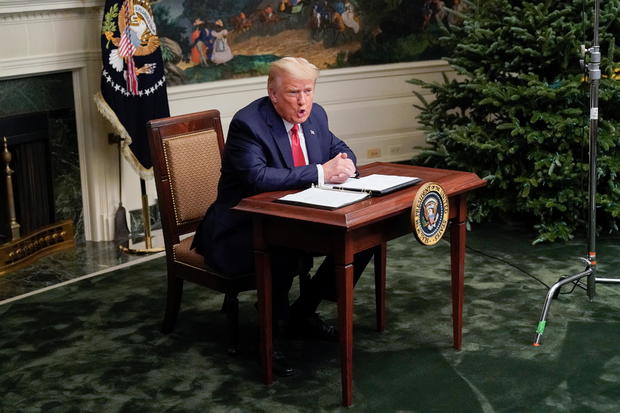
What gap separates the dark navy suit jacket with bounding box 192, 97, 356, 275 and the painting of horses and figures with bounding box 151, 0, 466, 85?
8.85ft

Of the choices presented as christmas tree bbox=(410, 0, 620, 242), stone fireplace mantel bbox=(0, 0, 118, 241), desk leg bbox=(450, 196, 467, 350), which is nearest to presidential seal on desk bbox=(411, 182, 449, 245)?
desk leg bbox=(450, 196, 467, 350)

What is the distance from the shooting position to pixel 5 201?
249 inches

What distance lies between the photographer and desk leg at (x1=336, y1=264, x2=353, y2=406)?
3666 millimetres

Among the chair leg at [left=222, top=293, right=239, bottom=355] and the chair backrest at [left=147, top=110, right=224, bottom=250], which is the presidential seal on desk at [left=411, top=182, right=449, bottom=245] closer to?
the chair leg at [left=222, top=293, right=239, bottom=355]

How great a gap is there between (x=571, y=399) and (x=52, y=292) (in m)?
3.14

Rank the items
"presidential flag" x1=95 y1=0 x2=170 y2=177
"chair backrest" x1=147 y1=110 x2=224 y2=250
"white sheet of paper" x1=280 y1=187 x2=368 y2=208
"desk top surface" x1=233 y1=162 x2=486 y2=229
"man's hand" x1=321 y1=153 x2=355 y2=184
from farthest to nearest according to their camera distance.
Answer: "presidential flag" x1=95 y1=0 x2=170 y2=177, "chair backrest" x1=147 y1=110 x2=224 y2=250, "man's hand" x1=321 y1=153 x2=355 y2=184, "white sheet of paper" x1=280 y1=187 x2=368 y2=208, "desk top surface" x1=233 y1=162 x2=486 y2=229

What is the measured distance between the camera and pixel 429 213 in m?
3.82

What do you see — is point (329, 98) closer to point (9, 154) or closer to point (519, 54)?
point (519, 54)

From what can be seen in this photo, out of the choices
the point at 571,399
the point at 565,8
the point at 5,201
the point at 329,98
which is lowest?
the point at 571,399

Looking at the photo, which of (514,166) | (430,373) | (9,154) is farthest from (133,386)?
(514,166)

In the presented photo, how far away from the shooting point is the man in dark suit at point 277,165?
4051 mm

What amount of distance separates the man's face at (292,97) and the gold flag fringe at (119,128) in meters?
2.34

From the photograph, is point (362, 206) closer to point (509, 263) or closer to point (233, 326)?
point (233, 326)

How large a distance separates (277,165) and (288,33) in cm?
396
